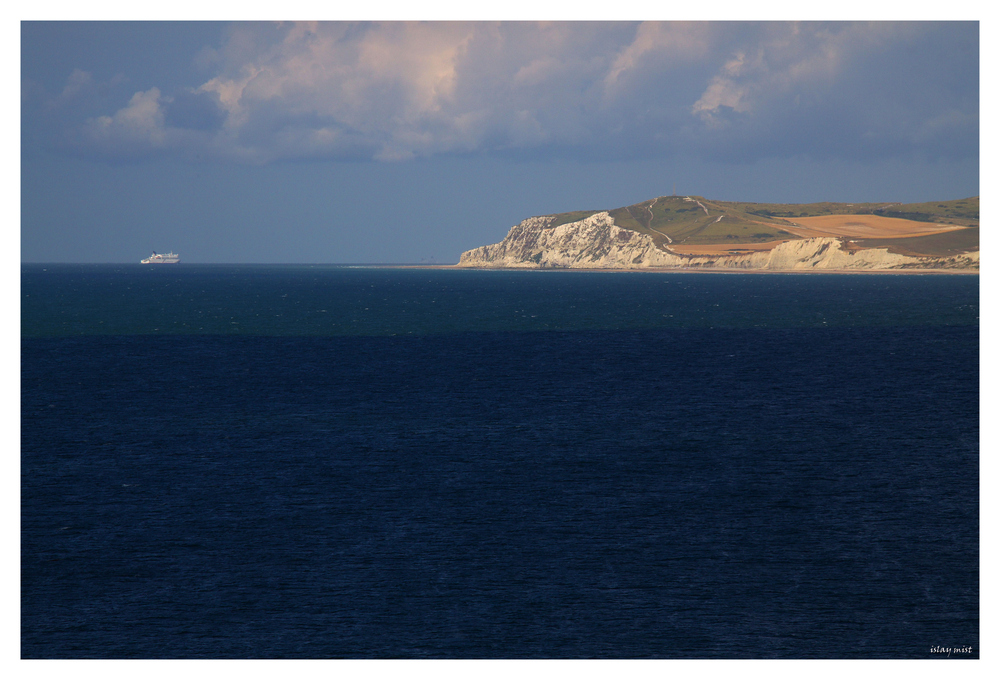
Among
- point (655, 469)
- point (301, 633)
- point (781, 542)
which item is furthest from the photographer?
point (655, 469)

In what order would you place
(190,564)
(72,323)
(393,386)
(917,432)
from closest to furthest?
(190,564) < (917,432) < (393,386) < (72,323)

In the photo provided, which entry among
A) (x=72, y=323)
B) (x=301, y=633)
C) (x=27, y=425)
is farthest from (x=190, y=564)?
(x=72, y=323)

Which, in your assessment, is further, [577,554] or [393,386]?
[393,386]

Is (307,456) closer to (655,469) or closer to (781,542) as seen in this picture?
(655,469)

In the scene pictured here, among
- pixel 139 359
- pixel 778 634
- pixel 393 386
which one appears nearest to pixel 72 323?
pixel 139 359

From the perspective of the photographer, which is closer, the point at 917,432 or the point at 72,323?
the point at 917,432

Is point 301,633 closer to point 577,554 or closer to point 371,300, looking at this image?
point 577,554
